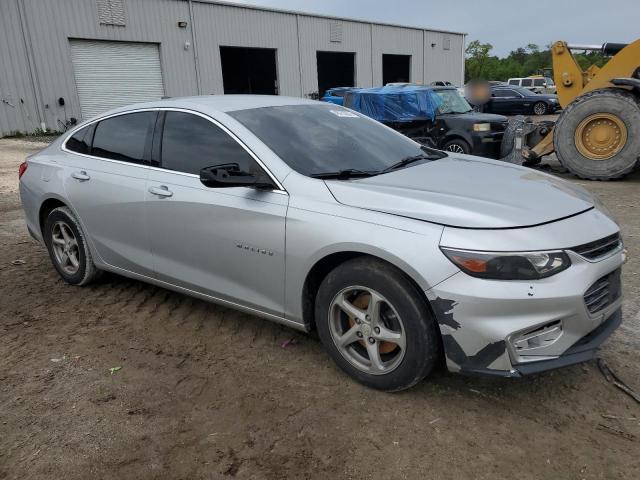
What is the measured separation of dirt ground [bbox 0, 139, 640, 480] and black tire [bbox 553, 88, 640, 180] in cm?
610

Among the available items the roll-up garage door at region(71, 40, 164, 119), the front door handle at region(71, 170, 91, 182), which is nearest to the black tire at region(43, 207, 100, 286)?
the front door handle at region(71, 170, 91, 182)

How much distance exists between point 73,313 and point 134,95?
19.0 metres

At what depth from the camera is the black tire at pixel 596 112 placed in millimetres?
8836

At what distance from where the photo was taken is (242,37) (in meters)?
24.4

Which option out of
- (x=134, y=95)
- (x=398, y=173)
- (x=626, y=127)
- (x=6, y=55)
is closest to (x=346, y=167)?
(x=398, y=173)

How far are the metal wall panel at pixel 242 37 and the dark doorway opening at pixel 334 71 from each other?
625 cm

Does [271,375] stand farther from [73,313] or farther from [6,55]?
[6,55]

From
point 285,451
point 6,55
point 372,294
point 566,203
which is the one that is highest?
point 6,55

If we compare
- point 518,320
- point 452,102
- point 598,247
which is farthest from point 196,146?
point 452,102

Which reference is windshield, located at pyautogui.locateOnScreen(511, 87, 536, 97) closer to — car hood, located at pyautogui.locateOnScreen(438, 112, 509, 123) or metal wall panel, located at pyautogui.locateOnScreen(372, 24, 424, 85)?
metal wall panel, located at pyautogui.locateOnScreen(372, 24, 424, 85)

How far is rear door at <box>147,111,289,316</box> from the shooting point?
3.19 m

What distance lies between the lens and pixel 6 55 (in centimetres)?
1780

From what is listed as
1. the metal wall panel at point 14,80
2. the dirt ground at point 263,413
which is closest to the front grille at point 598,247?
the dirt ground at point 263,413

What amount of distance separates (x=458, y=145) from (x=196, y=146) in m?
7.93
